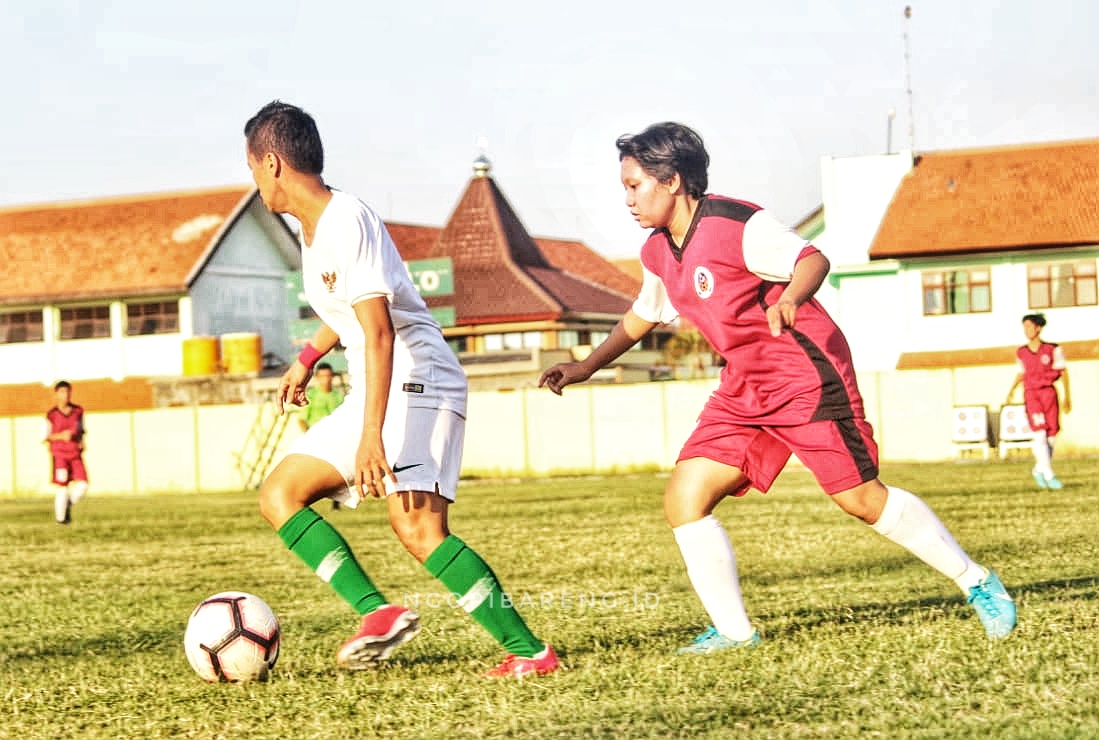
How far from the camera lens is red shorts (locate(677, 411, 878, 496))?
604 centimetres

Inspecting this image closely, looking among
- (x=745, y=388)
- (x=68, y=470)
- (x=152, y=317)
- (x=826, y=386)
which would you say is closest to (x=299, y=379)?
(x=745, y=388)

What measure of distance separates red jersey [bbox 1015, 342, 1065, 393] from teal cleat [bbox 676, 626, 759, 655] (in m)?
13.4

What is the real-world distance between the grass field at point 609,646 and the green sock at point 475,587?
202 millimetres

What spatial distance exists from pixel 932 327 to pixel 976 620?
35.2 meters

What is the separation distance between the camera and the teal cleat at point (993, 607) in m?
6.14

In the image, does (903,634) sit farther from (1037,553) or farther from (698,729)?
(1037,553)

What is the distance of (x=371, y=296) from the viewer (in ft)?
17.6

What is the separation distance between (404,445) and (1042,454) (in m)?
14.8

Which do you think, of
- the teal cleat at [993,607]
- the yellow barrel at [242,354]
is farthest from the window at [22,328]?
the teal cleat at [993,607]

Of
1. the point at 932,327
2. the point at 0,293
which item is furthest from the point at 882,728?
the point at 0,293

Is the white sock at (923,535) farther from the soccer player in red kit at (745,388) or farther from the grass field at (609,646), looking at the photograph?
the grass field at (609,646)

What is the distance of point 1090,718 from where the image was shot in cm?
460

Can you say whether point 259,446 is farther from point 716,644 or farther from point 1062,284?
point 716,644

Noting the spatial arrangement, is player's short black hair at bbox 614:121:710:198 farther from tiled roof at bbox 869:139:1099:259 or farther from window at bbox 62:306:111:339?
window at bbox 62:306:111:339
